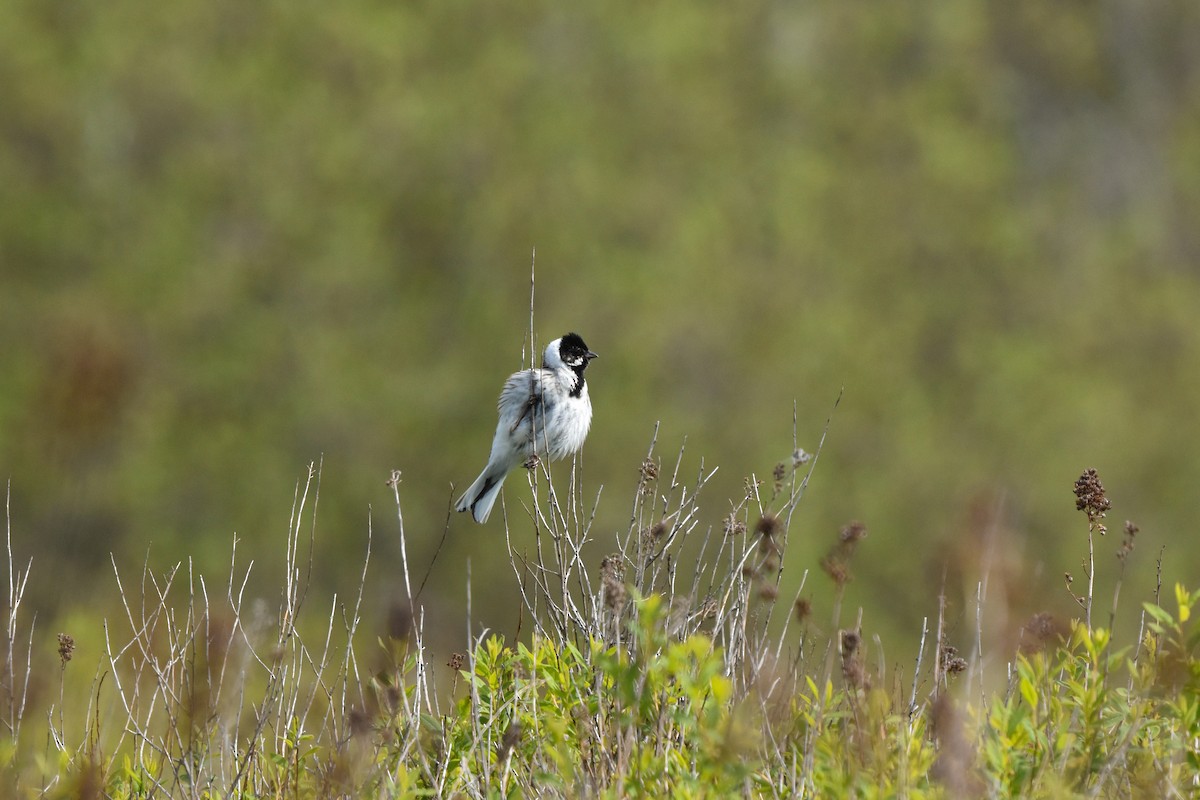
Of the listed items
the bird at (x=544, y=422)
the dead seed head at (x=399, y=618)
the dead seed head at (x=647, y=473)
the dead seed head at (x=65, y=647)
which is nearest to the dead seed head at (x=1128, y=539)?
the dead seed head at (x=647, y=473)

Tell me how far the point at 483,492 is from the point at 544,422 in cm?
75

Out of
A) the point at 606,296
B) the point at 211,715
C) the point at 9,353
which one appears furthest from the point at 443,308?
the point at 211,715

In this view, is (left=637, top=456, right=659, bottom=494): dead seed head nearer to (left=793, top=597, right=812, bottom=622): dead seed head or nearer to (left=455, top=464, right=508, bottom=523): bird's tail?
(left=793, top=597, right=812, bottom=622): dead seed head

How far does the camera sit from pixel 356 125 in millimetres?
35906

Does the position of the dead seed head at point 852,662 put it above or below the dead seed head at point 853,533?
below

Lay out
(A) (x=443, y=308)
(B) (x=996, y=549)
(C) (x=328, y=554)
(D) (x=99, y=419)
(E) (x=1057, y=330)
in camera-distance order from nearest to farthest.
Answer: (B) (x=996, y=549) < (D) (x=99, y=419) < (C) (x=328, y=554) < (A) (x=443, y=308) < (E) (x=1057, y=330)

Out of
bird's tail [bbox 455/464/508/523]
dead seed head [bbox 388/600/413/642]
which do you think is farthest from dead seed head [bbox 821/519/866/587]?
bird's tail [bbox 455/464/508/523]

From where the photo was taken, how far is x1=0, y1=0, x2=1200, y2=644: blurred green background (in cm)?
3050

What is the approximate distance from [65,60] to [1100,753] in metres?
33.6

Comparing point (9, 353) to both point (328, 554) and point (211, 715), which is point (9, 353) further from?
point (211, 715)

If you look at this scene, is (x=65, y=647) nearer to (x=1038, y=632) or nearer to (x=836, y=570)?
(x=836, y=570)

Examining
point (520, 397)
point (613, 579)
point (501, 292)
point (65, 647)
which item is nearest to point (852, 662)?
point (613, 579)

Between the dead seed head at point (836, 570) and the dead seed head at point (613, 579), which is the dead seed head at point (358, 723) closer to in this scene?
the dead seed head at point (613, 579)

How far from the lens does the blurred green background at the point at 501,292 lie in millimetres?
30500
